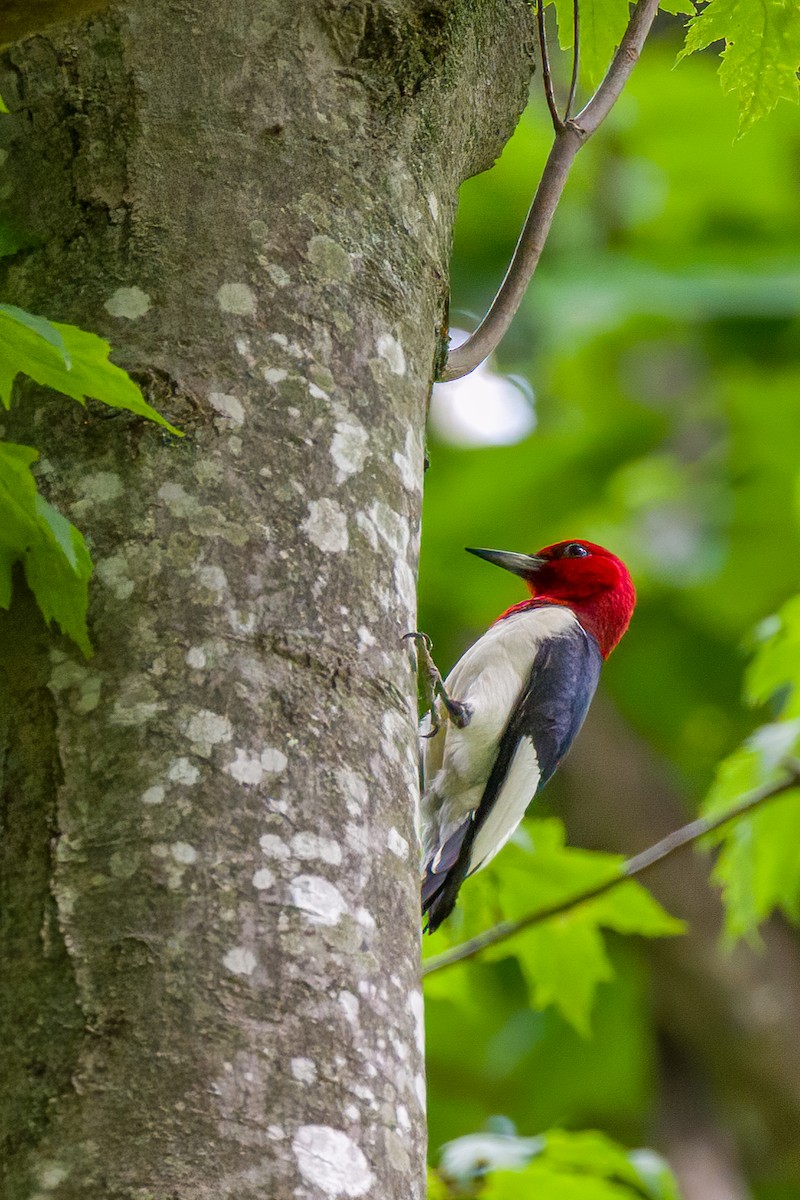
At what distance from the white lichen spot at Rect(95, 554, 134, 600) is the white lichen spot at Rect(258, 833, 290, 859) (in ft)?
1.10

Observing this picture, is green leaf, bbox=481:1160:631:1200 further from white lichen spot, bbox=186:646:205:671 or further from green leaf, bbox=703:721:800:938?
white lichen spot, bbox=186:646:205:671

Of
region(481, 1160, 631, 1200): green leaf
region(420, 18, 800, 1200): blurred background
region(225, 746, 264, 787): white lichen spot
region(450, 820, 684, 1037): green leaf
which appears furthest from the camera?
region(420, 18, 800, 1200): blurred background

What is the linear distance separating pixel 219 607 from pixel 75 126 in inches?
29.7

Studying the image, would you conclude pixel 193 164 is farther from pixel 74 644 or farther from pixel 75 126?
pixel 74 644

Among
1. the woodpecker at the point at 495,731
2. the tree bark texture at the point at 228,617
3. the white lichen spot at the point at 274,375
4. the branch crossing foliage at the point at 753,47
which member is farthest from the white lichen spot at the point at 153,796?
the woodpecker at the point at 495,731

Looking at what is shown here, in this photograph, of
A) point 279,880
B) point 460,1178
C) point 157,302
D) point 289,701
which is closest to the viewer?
point 279,880

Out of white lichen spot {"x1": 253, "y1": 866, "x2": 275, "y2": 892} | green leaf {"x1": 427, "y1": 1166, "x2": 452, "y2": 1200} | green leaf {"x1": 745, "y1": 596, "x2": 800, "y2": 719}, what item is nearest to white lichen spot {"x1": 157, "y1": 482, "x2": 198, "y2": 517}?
white lichen spot {"x1": 253, "y1": 866, "x2": 275, "y2": 892}

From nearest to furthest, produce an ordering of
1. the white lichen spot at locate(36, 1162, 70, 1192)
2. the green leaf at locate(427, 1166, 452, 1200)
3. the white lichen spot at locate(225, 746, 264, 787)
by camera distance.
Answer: the white lichen spot at locate(36, 1162, 70, 1192) → the white lichen spot at locate(225, 746, 264, 787) → the green leaf at locate(427, 1166, 452, 1200)

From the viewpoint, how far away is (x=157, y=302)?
5.94ft

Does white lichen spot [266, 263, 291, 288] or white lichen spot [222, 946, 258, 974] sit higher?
white lichen spot [266, 263, 291, 288]

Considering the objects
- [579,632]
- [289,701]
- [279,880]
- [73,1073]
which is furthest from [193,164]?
[579,632]

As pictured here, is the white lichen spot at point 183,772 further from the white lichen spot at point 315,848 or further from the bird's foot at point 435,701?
the bird's foot at point 435,701

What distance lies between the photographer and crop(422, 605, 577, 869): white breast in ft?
11.1

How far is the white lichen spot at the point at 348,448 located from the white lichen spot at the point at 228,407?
13cm
